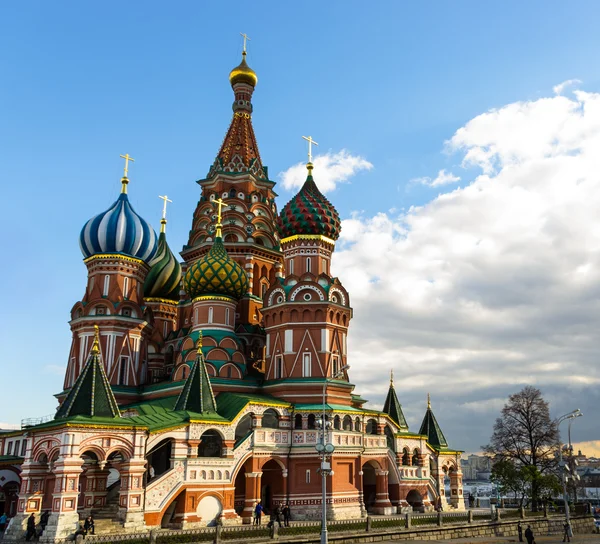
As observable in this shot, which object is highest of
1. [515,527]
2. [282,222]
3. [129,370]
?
[282,222]

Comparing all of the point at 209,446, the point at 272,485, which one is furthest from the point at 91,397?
the point at 272,485

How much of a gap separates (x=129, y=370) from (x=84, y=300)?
5233mm

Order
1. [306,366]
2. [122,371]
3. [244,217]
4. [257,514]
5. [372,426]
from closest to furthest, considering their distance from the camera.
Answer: [257,514] → [306,366] → [372,426] → [122,371] → [244,217]

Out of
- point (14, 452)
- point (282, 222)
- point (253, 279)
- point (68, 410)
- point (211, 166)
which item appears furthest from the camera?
point (211, 166)

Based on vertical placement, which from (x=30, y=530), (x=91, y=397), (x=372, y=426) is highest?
(x=91, y=397)

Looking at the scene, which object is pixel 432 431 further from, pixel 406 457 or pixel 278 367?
pixel 278 367

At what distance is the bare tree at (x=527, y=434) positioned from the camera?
43.5m

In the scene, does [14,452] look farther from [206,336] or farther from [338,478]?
[338,478]

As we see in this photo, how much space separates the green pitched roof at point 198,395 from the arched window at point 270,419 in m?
2.77

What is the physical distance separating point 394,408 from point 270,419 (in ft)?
38.8

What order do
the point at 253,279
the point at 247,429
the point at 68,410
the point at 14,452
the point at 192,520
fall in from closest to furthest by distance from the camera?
the point at 68,410 → the point at 192,520 → the point at 247,429 → the point at 14,452 → the point at 253,279

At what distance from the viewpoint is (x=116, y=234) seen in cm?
3853

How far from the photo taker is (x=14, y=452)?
33344mm

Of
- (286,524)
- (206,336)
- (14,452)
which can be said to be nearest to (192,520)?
(286,524)
